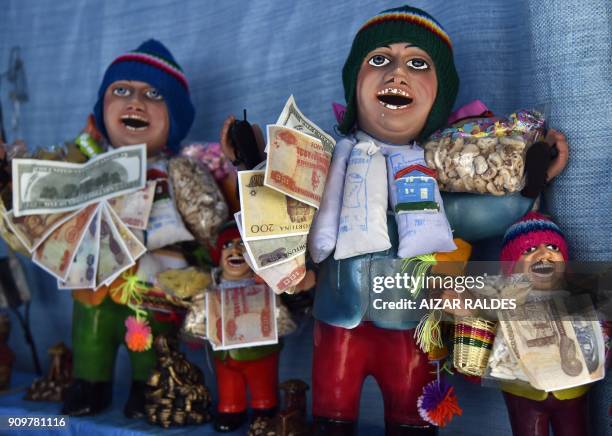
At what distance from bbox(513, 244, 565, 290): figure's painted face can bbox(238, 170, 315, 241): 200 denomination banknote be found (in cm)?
43

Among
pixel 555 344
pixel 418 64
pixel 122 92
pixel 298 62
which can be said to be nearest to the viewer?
pixel 555 344

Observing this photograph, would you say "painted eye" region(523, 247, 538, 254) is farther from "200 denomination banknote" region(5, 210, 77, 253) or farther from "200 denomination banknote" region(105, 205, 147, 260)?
"200 denomination banknote" region(5, 210, 77, 253)

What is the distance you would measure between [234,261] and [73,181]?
1.75ft

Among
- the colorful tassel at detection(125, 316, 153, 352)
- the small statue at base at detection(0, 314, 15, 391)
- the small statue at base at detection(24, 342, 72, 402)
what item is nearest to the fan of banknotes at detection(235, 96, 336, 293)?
the colorful tassel at detection(125, 316, 153, 352)

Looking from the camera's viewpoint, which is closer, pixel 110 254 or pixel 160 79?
pixel 110 254

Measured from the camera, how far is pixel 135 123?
182cm

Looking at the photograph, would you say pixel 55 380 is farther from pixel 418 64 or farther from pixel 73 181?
pixel 418 64

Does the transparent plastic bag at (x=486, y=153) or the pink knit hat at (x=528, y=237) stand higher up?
the transparent plastic bag at (x=486, y=153)

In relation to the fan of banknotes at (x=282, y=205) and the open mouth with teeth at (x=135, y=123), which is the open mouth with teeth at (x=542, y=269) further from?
the open mouth with teeth at (x=135, y=123)

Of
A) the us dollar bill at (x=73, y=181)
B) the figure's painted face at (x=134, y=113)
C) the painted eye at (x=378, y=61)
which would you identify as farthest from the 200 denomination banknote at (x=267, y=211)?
the figure's painted face at (x=134, y=113)

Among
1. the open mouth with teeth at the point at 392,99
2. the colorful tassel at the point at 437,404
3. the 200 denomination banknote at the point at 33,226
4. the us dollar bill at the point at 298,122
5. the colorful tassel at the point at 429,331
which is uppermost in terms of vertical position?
the open mouth with teeth at the point at 392,99

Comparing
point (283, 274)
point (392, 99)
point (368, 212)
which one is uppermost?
point (392, 99)

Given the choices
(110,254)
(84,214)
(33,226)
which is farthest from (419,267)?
(33,226)

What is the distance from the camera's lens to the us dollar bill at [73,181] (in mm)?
1735
